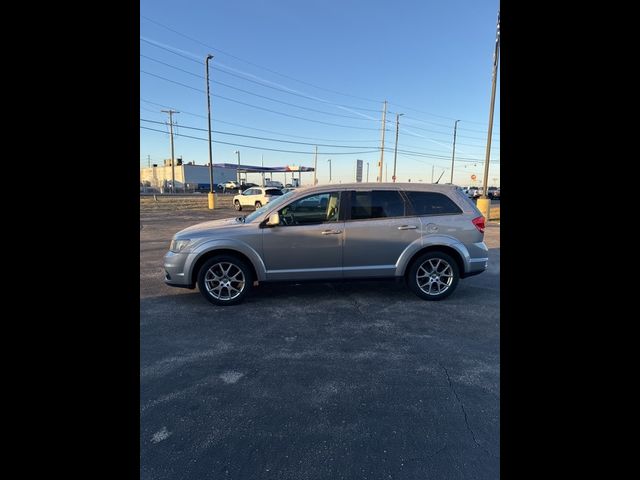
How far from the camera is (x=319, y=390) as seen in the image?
2.83 meters

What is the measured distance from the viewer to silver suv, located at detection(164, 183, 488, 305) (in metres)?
4.83

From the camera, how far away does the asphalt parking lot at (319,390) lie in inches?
82.7

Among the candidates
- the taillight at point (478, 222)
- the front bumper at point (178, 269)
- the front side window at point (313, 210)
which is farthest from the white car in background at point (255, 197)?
the taillight at point (478, 222)

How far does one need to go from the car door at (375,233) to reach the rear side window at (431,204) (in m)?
0.18

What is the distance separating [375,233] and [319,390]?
2693mm

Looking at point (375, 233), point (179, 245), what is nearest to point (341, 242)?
point (375, 233)

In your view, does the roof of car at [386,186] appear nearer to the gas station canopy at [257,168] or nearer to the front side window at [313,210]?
the front side window at [313,210]

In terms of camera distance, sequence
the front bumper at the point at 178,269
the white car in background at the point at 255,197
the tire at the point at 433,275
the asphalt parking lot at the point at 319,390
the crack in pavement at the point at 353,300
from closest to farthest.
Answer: the asphalt parking lot at the point at 319,390
the crack in pavement at the point at 353,300
the front bumper at the point at 178,269
the tire at the point at 433,275
the white car in background at the point at 255,197

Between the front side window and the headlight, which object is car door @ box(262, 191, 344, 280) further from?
the headlight

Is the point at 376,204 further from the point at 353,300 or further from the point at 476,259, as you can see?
the point at 476,259
